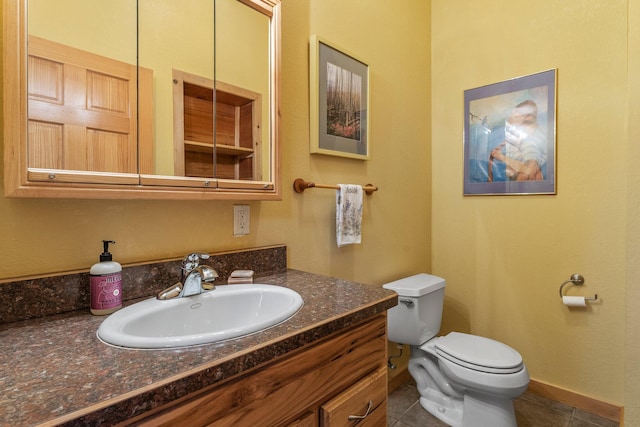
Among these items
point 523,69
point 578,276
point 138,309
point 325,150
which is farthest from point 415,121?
point 138,309

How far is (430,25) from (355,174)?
4.76ft

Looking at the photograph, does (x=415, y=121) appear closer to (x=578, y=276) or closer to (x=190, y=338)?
(x=578, y=276)

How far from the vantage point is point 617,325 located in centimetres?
166

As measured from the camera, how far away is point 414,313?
1.72 m

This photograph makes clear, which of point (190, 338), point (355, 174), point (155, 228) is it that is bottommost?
point (190, 338)

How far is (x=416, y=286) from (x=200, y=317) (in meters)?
1.22

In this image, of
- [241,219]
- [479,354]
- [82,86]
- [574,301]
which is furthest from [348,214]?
[574,301]

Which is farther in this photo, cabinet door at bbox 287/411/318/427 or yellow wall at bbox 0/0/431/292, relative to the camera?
yellow wall at bbox 0/0/431/292

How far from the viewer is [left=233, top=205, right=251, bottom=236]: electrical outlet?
1.21 m

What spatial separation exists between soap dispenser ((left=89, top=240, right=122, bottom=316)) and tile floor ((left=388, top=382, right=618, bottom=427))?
155cm

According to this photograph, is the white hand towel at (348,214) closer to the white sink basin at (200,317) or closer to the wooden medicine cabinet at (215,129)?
the wooden medicine cabinet at (215,129)

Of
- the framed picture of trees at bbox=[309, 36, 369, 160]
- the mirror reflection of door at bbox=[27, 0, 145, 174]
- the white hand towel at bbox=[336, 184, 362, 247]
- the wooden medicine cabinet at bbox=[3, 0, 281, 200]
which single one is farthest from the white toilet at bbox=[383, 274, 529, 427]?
the mirror reflection of door at bbox=[27, 0, 145, 174]

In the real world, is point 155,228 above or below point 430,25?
below

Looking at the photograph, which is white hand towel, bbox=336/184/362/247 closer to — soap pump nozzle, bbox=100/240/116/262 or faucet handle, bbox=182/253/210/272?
faucet handle, bbox=182/253/210/272
